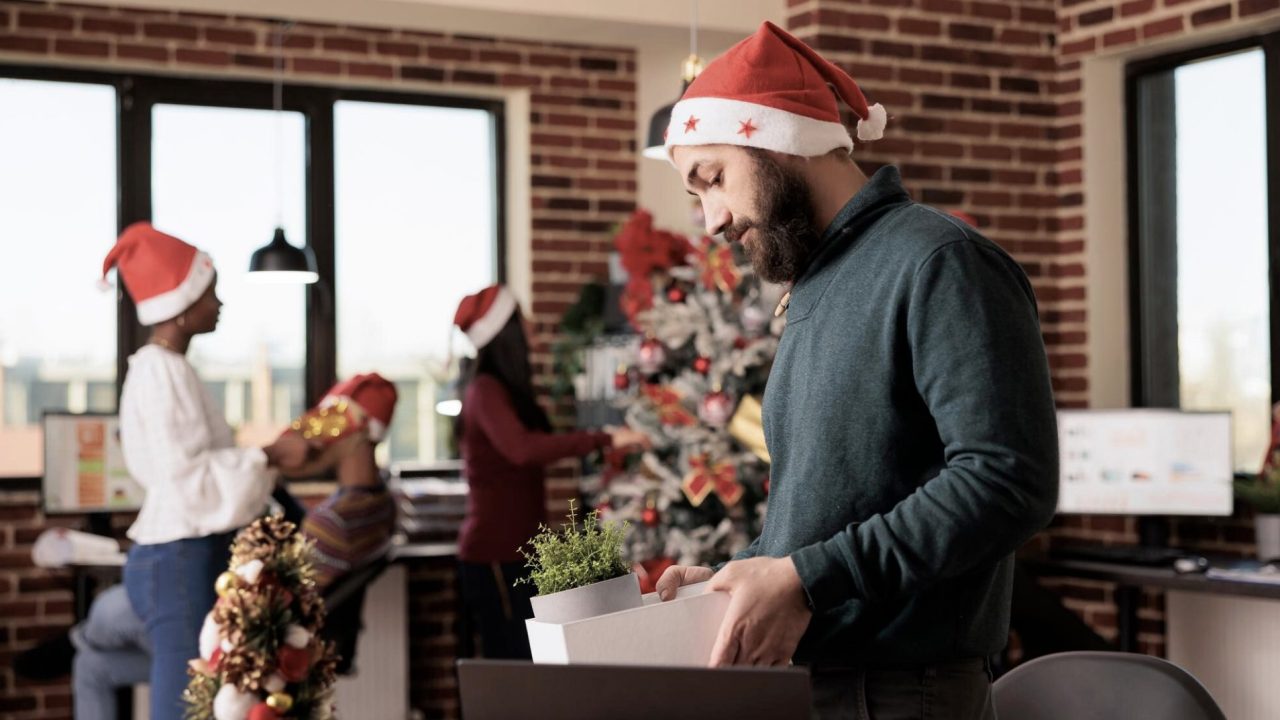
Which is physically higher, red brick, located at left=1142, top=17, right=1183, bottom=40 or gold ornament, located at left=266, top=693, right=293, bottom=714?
red brick, located at left=1142, top=17, right=1183, bottom=40

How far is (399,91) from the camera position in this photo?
21.9ft

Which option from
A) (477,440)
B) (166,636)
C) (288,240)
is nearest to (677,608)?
(166,636)

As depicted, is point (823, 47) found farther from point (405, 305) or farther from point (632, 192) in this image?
point (405, 305)

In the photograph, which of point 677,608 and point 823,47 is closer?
point 677,608

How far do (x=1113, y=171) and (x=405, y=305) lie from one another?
3.08 m

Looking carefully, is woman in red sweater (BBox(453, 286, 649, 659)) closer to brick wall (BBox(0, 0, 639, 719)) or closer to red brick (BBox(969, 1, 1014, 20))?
brick wall (BBox(0, 0, 639, 719))

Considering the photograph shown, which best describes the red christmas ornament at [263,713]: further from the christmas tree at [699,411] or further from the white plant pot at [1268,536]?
the white plant pot at [1268,536]

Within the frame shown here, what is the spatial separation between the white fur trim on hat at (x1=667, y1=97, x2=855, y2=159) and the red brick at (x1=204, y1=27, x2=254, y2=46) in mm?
4907

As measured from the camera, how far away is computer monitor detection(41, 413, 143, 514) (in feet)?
18.1

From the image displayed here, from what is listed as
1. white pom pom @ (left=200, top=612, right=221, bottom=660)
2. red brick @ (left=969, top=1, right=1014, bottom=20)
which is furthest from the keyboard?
→ white pom pom @ (left=200, top=612, right=221, bottom=660)

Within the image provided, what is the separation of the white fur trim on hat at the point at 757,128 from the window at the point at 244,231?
4946mm

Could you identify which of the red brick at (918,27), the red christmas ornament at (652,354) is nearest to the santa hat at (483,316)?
the red christmas ornament at (652,354)

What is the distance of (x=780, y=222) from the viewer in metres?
1.66

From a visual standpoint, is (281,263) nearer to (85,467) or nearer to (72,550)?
(85,467)
